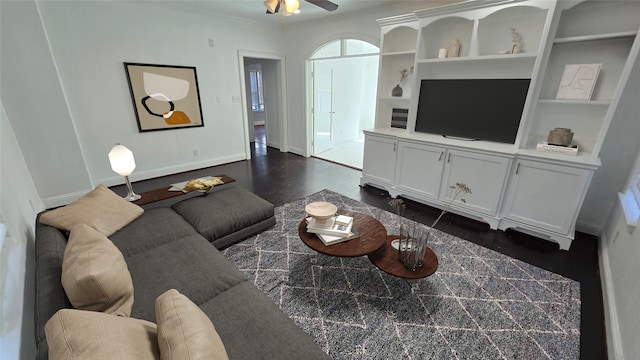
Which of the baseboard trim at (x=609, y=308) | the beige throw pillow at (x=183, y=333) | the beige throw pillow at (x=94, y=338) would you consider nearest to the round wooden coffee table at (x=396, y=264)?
the baseboard trim at (x=609, y=308)

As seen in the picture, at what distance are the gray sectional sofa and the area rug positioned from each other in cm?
46

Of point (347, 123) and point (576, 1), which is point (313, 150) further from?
point (576, 1)

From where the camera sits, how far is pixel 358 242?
1.96m

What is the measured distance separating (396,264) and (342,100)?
18.9 ft

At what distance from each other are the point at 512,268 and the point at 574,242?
1005 millimetres

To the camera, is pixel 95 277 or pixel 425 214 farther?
pixel 425 214

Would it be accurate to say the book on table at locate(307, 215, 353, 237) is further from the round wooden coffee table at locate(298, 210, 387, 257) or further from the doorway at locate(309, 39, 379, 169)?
the doorway at locate(309, 39, 379, 169)

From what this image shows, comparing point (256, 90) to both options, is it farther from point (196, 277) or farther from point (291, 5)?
point (196, 277)

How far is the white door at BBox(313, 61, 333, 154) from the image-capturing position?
5887 millimetres

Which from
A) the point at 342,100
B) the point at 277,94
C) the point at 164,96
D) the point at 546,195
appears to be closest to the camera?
the point at 546,195

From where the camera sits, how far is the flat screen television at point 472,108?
9.20 ft

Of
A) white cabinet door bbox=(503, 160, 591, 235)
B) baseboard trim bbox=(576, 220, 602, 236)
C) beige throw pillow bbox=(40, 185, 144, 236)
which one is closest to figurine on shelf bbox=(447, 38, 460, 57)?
white cabinet door bbox=(503, 160, 591, 235)

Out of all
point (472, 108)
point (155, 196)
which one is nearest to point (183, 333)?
point (155, 196)

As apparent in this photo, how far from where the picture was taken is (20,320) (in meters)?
1.12
